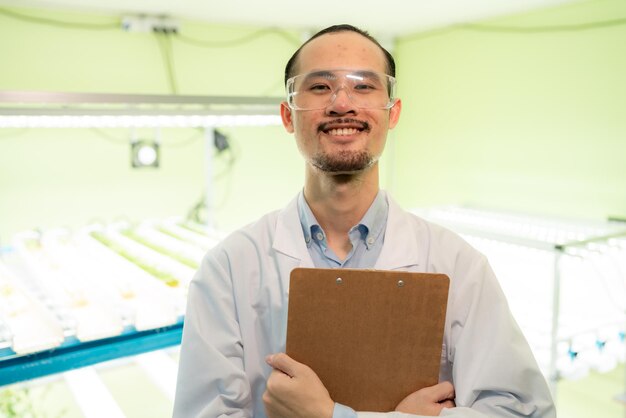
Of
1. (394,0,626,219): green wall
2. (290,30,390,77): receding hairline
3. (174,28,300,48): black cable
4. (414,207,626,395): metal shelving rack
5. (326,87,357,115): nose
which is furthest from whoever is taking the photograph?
(174,28,300,48): black cable

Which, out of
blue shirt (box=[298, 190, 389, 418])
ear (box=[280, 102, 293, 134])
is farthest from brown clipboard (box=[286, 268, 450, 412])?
ear (box=[280, 102, 293, 134])

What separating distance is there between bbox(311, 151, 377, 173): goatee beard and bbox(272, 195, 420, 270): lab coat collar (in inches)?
6.8

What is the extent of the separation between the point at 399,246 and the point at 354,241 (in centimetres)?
11

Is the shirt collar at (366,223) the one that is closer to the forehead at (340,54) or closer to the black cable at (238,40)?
the forehead at (340,54)

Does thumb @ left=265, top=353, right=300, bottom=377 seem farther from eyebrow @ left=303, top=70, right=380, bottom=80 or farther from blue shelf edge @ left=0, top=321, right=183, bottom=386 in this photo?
blue shelf edge @ left=0, top=321, right=183, bottom=386

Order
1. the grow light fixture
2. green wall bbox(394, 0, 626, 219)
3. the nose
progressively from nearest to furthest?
the nose → the grow light fixture → green wall bbox(394, 0, 626, 219)

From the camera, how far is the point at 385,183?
406 centimetres

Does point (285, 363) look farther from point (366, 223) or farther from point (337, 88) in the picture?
point (337, 88)

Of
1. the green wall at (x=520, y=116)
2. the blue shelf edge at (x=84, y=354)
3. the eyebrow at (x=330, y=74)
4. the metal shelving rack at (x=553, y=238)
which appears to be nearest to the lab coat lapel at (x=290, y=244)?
the eyebrow at (x=330, y=74)

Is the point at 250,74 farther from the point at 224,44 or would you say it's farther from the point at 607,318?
the point at 607,318

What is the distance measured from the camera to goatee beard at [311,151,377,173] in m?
1.22

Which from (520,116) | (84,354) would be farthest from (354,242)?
(520,116)

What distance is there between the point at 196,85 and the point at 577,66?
6.98 ft

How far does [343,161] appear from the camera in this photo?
1.22m
